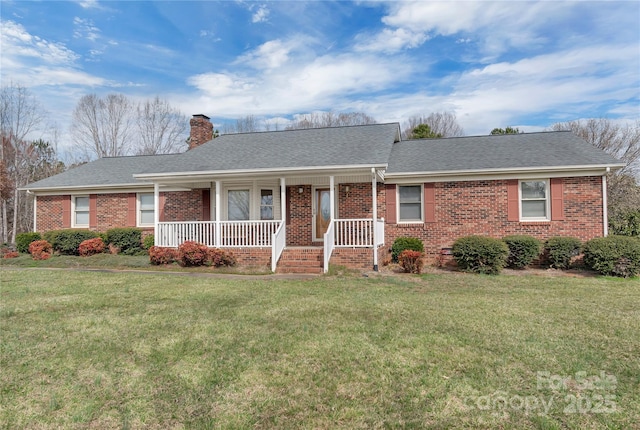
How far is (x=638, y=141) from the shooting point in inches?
895

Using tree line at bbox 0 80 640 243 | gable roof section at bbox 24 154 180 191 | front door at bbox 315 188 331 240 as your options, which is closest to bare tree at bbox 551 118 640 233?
tree line at bbox 0 80 640 243

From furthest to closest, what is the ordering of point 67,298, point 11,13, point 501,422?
point 11,13, point 67,298, point 501,422

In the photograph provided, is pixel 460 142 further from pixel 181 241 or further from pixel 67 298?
pixel 67 298

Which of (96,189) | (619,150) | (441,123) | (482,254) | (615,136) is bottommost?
(482,254)

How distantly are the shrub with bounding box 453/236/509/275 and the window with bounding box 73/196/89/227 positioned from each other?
15.1m

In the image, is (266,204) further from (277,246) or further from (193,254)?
(193,254)

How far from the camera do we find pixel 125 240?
15.0 meters

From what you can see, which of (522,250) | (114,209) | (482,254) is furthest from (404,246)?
(114,209)

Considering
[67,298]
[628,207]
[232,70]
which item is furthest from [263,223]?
[628,207]

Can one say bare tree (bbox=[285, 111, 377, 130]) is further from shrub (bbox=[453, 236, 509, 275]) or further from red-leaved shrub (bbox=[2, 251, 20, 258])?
shrub (bbox=[453, 236, 509, 275])

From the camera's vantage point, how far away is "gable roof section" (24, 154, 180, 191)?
15949mm

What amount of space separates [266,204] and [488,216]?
763cm

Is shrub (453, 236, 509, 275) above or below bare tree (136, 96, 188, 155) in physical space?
below

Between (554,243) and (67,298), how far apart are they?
39.8 ft
